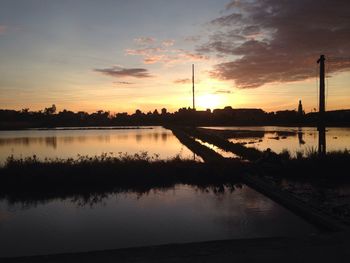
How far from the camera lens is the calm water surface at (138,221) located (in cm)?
730

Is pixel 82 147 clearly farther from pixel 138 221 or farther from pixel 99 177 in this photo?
pixel 138 221

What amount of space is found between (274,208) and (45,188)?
7.34m

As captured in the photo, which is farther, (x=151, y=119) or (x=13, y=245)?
(x=151, y=119)

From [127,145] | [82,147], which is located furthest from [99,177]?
[127,145]

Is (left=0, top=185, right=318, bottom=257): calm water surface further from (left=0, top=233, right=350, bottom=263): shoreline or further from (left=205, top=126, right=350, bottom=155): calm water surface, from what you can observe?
(left=205, top=126, right=350, bottom=155): calm water surface

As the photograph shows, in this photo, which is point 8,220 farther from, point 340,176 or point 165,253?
point 340,176

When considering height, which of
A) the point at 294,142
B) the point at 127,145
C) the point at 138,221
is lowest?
the point at 138,221

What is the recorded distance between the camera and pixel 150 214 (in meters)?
9.43

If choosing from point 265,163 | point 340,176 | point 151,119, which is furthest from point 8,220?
point 151,119

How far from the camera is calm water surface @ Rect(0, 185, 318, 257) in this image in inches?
287

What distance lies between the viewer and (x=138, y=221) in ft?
28.8

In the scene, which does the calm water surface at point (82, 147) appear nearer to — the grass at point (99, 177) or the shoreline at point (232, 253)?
the grass at point (99, 177)

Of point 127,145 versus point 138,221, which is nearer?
point 138,221

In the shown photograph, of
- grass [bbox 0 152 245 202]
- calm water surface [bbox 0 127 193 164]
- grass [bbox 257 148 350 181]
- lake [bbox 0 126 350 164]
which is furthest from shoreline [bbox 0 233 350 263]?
lake [bbox 0 126 350 164]
